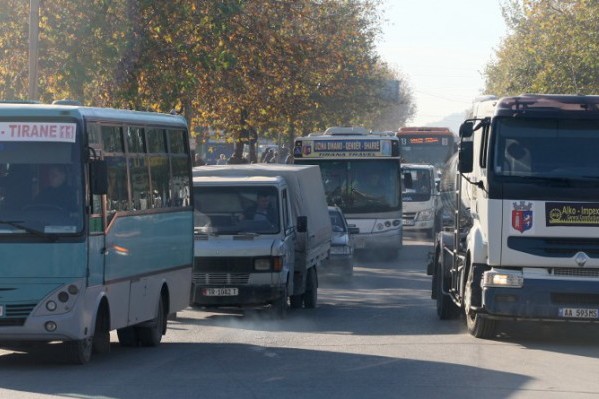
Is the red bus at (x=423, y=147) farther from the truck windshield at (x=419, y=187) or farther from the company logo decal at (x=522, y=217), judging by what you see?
the company logo decal at (x=522, y=217)

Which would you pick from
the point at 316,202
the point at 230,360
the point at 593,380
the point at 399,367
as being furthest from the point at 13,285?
the point at 316,202

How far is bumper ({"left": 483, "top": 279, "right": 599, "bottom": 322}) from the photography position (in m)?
15.1

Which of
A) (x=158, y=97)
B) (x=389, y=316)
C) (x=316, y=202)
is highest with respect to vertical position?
(x=158, y=97)

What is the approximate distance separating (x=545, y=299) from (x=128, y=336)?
16.9 ft

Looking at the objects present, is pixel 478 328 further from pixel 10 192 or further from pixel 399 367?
pixel 10 192

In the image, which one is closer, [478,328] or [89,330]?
[89,330]

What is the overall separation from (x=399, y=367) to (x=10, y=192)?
4.37m

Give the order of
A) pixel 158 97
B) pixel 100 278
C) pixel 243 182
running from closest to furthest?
1. pixel 100 278
2. pixel 243 182
3. pixel 158 97

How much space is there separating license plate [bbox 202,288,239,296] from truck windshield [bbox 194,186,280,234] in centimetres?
103

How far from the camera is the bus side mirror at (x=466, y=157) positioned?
15.8 meters

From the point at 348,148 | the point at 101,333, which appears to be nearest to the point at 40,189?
the point at 101,333

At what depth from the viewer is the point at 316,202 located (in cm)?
2342

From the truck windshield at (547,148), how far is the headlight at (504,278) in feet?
3.85

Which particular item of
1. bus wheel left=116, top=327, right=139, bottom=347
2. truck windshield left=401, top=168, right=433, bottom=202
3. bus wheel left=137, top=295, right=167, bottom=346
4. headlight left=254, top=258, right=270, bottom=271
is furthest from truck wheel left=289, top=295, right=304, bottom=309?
truck windshield left=401, top=168, right=433, bottom=202
